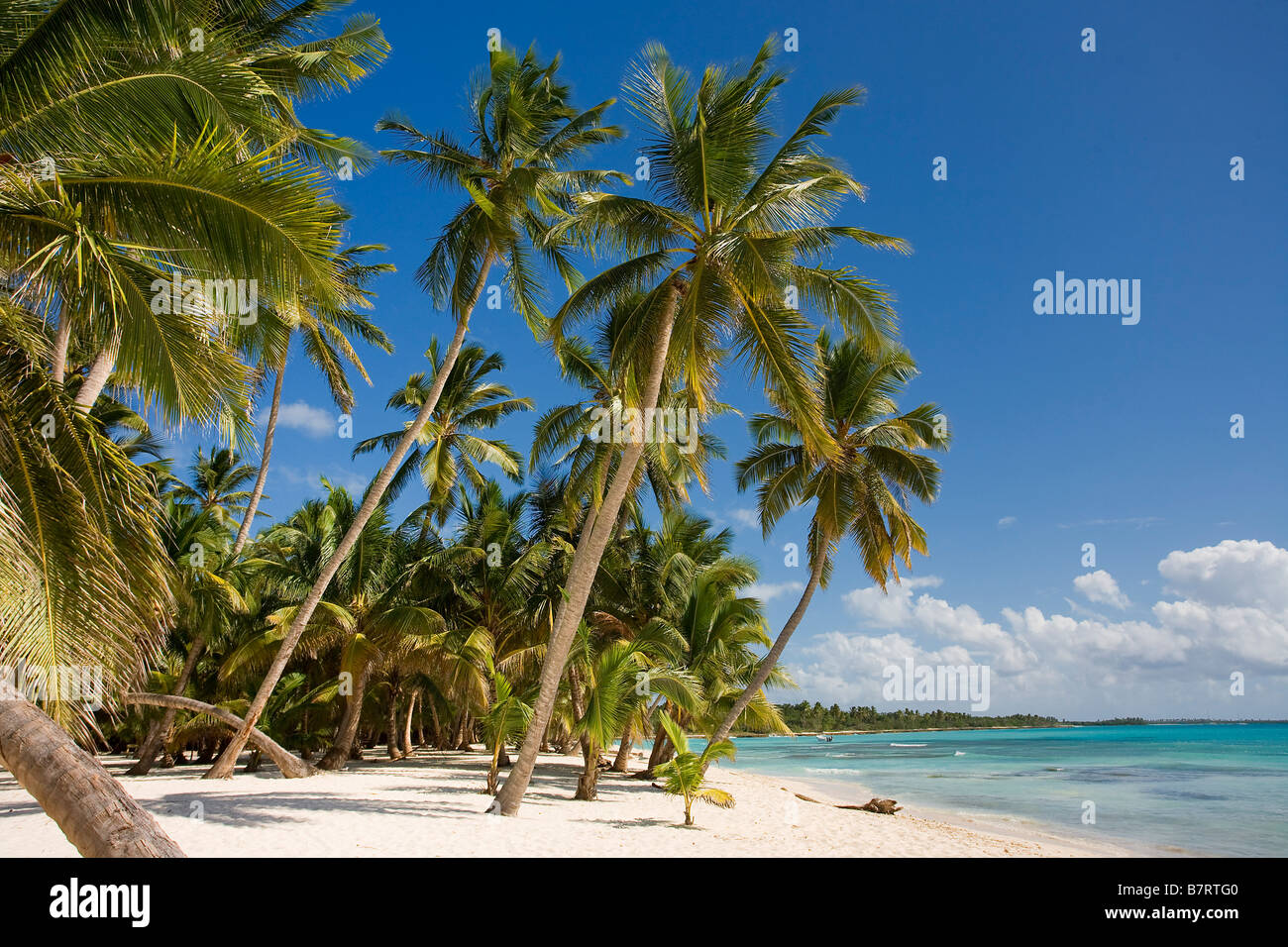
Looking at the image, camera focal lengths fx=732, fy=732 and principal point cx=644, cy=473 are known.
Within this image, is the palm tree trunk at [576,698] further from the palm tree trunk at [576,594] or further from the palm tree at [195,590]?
the palm tree at [195,590]

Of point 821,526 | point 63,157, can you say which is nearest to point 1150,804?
point 821,526

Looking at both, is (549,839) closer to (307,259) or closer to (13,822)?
(13,822)

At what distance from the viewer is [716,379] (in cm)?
1239

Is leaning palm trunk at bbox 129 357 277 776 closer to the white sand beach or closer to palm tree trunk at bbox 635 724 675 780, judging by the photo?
the white sand beach

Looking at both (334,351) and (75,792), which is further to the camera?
(334,351)

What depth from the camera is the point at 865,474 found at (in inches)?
679

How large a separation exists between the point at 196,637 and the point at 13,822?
8743 mm

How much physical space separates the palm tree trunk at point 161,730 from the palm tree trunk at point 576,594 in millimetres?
10511

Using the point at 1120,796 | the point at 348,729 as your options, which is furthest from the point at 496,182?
the point at 1120,796

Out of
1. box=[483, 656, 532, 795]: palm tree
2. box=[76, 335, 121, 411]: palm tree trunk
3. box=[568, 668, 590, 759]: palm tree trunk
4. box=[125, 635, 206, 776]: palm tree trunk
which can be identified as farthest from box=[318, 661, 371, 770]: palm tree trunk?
box=[76, 335, 121, 411]: palm tree trunk

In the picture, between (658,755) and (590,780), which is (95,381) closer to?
(590,780)

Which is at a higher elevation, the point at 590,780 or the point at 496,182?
the point at 496,182

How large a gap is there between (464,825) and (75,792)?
25.6ft

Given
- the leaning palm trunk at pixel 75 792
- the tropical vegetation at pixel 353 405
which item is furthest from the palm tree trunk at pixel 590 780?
the leaning palm trunk at pixel 75 792
